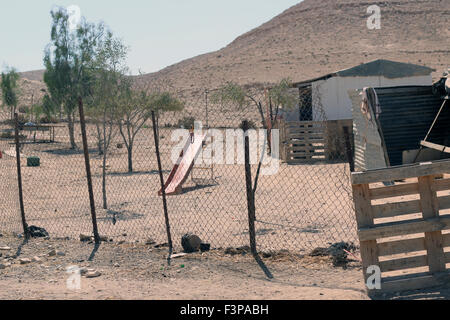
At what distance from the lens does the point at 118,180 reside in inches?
610

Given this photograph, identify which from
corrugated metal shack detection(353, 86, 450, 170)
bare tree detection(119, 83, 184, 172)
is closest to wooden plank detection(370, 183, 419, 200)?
corrugated metal shack detection(353, 86, 450, 170)

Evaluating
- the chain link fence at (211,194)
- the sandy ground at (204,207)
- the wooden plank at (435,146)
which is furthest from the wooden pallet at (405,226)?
the wooden plank at (435,146)

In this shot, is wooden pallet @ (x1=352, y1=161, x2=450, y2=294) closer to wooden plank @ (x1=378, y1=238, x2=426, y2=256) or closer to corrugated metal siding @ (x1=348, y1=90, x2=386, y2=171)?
wooden plank @ (x1=378, y1=238, x2=426, y2=256)

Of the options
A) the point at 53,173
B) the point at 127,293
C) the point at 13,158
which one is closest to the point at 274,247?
the point at 127,293

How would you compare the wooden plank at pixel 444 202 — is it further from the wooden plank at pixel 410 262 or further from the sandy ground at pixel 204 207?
the sandy ground at pixel 204 207

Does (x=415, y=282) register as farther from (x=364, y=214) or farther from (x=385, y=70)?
(x=385, y=70)

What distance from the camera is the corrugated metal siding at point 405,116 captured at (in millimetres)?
11602

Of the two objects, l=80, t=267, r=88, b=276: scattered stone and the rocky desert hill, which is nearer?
l=80, t=267, r=88, b=276: scattered stone

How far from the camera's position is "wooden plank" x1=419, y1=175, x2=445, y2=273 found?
4629mm

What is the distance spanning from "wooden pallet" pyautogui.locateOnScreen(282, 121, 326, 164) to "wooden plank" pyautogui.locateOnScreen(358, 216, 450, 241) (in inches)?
482

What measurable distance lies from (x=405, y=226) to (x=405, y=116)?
763cm

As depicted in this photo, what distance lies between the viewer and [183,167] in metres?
13.8
